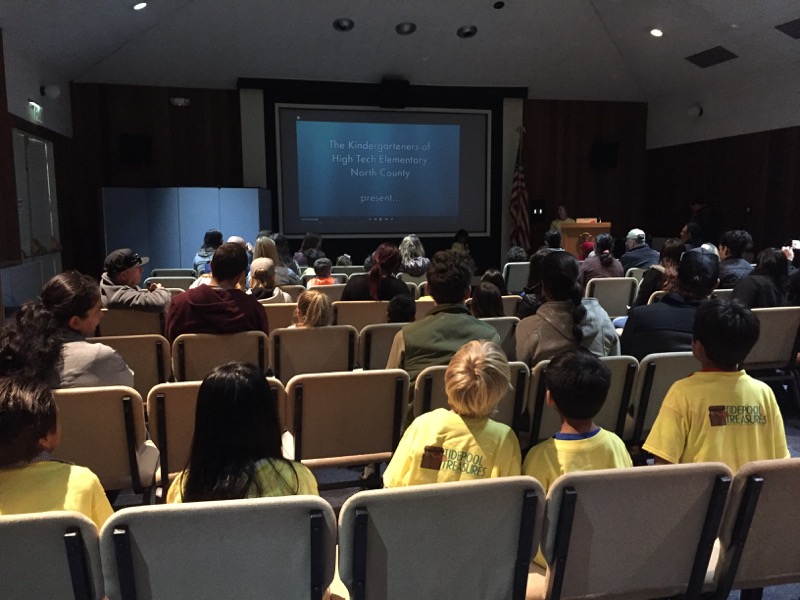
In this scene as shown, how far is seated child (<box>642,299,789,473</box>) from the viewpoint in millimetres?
1996

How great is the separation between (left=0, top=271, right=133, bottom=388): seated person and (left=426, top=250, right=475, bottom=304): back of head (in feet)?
4.50

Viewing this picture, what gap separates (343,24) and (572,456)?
899 cm

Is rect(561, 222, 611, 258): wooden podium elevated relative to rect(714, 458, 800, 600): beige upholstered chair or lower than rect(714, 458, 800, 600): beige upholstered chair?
elevated

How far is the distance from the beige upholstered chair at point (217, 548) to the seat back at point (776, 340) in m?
3.24

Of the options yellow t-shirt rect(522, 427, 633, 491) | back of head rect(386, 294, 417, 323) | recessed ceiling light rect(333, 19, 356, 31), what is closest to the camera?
yellow t-shirt rect(522, 427, 633, 491)

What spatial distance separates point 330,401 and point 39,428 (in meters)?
1.18

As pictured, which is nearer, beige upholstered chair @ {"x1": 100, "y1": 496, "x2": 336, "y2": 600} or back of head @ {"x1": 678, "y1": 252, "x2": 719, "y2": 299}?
beige upholstered chair @ {"x1": 100, "y1": 496, "x2": 336, "y2": 600}

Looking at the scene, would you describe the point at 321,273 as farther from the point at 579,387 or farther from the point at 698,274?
the point at 579,387

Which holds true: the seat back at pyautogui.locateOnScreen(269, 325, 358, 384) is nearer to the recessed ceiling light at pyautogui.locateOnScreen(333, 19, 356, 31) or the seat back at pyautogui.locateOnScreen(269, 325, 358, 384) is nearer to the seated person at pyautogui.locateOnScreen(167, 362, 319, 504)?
the seated person at pyautogui.locateOnScreen(167, 362, 319, 504)

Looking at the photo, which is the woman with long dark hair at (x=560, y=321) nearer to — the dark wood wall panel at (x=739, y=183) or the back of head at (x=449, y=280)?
the back of head at (x=449, y=280)

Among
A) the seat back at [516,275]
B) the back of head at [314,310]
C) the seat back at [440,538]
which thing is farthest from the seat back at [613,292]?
the seat back at [440,538]

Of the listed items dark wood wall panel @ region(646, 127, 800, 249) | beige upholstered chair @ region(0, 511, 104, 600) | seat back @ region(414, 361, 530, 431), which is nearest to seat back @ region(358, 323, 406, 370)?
seat back @ region(414, 361, 530, 431)

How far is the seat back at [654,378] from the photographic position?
280 cm

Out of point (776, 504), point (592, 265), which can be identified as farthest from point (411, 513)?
point (592, 265)
